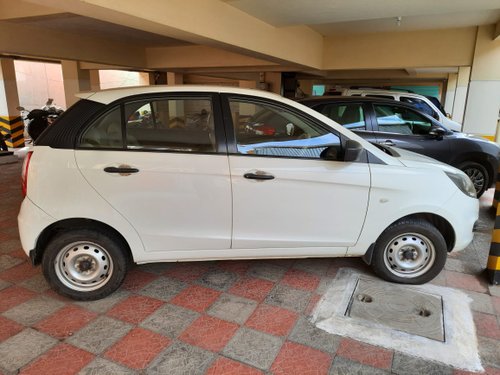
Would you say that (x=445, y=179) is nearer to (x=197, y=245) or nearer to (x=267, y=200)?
(x=267, y=200)

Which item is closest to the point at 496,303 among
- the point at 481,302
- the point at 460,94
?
the point at 481,302

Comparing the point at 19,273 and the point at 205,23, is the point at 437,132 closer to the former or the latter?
the point at 205,23

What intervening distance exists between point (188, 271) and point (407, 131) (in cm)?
399

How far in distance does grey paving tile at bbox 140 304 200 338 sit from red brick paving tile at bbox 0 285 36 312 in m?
1.13

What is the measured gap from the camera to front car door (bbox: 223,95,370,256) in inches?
115

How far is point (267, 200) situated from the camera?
2.98 meters

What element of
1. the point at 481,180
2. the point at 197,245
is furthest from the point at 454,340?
the point at 481,180

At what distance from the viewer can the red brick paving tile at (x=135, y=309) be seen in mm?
2833

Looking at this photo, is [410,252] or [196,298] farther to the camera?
[410,252]

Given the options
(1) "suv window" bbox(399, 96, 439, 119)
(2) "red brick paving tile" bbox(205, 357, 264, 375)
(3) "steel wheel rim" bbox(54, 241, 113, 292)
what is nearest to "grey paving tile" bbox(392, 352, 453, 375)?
(2) "red brick paving tile" bbox(205, 357, 264, 375)

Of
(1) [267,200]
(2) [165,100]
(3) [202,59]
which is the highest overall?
(3) [202,59]

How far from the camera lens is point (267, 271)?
3.58 meters

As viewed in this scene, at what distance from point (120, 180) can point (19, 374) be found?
1.39m

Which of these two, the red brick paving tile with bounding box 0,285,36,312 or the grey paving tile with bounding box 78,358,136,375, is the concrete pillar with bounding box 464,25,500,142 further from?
the red brick paving tile with bounding box 0,285,36,312
